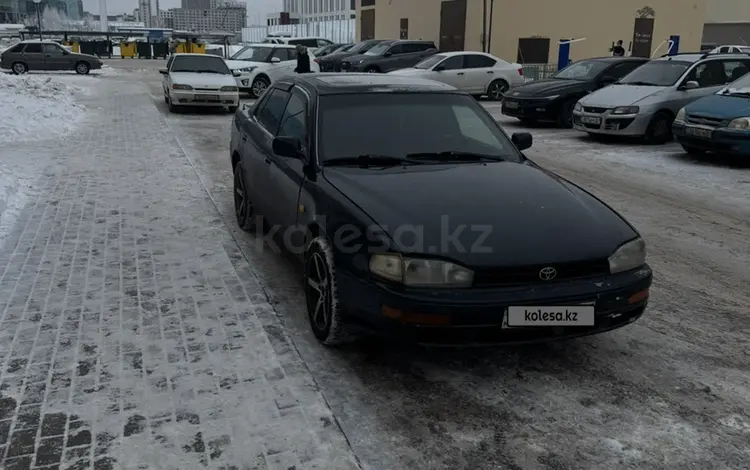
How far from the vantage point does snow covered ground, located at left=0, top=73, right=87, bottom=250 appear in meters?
7.61

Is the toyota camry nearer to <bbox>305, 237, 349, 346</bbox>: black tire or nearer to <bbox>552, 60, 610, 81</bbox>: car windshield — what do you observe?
<bbox>305, 237, 349, 346</bbox>: black tire

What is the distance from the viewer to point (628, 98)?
12.7 metres

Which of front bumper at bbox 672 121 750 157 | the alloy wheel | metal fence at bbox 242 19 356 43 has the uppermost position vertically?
metal fence at bbox 242 19 356 43

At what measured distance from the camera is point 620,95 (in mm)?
12883

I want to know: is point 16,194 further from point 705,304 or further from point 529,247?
point 705,304

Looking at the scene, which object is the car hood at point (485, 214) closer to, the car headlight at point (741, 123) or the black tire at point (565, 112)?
the car headlight at point (741, 123)

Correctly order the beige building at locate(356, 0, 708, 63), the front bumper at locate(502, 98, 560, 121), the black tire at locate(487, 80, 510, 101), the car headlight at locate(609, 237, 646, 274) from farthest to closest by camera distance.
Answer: the beige building at locate(356, 0, 708, 63)
the black tire at locate(487, 80, 510, 101)
the front bumper at locate(502, 98, 560, 121)
the car headlight at locate(609, 237, 646, 274)

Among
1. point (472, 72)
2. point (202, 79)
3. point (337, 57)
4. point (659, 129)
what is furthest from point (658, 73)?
point (337, 57)

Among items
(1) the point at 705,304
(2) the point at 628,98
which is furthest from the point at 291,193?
(2) the point at 628,98

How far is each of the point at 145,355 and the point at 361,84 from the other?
2.63m

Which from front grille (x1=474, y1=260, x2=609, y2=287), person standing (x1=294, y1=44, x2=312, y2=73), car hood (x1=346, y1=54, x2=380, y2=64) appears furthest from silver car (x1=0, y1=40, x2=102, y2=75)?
front grille (x1=474, y1=260, x2=609, y2=287)

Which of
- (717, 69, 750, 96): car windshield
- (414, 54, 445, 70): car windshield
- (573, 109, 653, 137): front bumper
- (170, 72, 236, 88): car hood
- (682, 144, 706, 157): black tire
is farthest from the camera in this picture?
(414, 54, 445, 70): car windshield

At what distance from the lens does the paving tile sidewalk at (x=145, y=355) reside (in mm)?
3086

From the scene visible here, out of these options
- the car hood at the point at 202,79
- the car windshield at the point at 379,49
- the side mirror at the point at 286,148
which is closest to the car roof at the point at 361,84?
the side mirror at the point at 286,148
